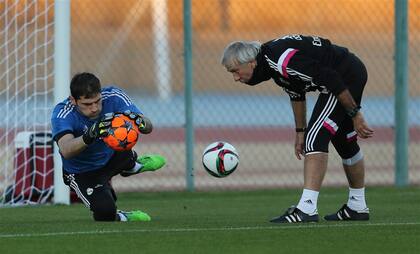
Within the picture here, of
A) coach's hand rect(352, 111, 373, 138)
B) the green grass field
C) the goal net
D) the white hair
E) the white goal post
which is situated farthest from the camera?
the goal net

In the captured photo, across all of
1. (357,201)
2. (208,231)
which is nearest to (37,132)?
(357,201)

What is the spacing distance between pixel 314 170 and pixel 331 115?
17.9 inches

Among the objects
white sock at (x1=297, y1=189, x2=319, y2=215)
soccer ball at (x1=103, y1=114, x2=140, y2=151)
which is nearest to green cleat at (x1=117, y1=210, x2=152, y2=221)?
soccer ball at (x1=103, y1=114, x2=140, y2=151)

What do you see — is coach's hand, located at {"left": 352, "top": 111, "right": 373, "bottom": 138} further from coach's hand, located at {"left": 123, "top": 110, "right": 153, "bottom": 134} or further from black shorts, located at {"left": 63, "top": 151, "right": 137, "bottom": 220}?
black shorts, located at {"left": 63, "top": 151, "right": 137, "bottom": 220}

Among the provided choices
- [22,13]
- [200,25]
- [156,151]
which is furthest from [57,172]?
[200,25]

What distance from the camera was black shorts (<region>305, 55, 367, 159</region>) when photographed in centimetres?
898

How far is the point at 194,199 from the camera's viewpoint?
12648 mm

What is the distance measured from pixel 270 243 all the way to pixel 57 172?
4.73 m

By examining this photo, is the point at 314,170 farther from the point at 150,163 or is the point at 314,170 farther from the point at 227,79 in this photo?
the point at 227,79

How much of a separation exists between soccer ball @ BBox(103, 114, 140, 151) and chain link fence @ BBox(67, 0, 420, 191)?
5.19m

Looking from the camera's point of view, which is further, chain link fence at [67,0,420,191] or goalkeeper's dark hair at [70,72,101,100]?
chain link fence at [67,0,420,191]

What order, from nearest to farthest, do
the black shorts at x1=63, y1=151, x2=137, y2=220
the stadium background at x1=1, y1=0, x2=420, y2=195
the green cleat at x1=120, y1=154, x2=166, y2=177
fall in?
the black shorts at x1=63, y1=151, x2=137, y2=220
the green cleat at x1=120, y1=154, x2=166, y2=177
the stadium background at x1=1, y1=0, x2=420, y2=195

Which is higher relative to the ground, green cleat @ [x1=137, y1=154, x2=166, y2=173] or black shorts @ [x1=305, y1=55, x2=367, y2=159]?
black shorts @ [x1=305, y1=55, x2=367, y2=159]

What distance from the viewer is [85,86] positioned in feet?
29.8
